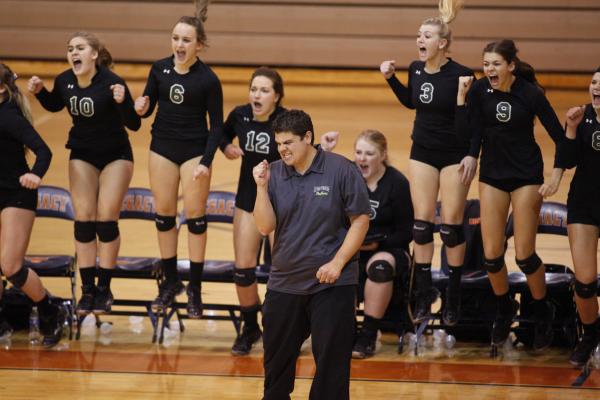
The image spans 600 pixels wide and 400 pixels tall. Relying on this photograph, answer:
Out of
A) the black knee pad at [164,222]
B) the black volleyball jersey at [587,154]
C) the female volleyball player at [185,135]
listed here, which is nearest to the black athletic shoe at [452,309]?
the black volleyball jersey at [587,154]

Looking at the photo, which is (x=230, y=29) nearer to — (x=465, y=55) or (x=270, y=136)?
(x=465, y=55)

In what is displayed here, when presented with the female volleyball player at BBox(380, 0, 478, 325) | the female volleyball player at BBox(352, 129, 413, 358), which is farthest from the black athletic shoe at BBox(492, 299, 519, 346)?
the female volleyball player at BBox(352, 129, 413, 358)

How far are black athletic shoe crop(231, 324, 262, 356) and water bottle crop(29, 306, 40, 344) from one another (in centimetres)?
137

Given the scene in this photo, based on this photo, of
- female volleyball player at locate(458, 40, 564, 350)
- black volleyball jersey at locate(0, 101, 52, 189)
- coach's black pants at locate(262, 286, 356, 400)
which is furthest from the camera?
black volleyball jersey at locate(0, 101, 52, 189)

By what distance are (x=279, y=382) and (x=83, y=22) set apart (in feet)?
38.0

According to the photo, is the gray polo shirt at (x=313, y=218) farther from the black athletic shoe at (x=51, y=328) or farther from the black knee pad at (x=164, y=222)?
the black athletic shoe at (x=51, y=328)

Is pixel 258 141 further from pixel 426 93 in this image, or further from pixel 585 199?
pixel 585 199

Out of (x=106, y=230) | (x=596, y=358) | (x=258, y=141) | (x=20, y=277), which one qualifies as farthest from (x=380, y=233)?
(x=20, y=277)

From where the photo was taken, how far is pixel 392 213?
6.55 m

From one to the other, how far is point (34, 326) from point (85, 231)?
0.77 metres

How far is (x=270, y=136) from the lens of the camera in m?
6.31

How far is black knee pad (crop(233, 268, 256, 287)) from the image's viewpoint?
6.42 metres

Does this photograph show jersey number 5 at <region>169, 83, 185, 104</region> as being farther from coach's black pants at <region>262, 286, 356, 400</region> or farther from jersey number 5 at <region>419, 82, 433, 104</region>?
coach's black pants at <region>262, 286, 356, 400</region>

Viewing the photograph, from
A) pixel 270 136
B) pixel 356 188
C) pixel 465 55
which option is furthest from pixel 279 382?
pixel 465 55
